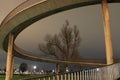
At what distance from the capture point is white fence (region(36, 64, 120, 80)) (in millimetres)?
7512

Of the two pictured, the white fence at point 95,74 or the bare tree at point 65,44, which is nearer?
the white fence at point 95,74

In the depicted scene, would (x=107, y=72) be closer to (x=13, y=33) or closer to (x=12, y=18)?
(x=12, y=18)

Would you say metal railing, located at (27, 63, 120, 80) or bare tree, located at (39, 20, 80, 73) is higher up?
bare tree, located at (39, 20, 80, 73)

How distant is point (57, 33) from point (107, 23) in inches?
1034

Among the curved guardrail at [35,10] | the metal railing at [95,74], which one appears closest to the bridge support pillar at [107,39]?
the curved guardrail at [35,10]

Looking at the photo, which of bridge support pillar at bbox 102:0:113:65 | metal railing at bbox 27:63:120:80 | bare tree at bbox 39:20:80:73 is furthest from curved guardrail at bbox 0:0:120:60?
bare tree at bbox 39:20:80:73

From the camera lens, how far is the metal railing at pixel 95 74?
7.49 m

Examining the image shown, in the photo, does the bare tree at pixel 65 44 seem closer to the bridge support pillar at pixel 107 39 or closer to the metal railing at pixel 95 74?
the bridge support pillar at pixel 107 39

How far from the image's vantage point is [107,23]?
13.7 m

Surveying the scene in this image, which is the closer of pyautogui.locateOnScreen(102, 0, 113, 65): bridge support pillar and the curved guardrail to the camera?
pyautogui.locateOnScreen(102, 0, 113, 65): bridge support pillar

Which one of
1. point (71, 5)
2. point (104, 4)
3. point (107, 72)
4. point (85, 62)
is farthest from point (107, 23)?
point (85, 62)

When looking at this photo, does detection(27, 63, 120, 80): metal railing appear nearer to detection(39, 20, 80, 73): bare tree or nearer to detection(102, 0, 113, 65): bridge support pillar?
detection(102, 0, 113, 65): bridge support pillar

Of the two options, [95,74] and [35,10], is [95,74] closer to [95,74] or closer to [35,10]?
[95,74]

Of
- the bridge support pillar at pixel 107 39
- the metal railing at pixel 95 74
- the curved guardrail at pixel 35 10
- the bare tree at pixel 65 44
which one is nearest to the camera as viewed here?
the metal railing at pixel 95 74
